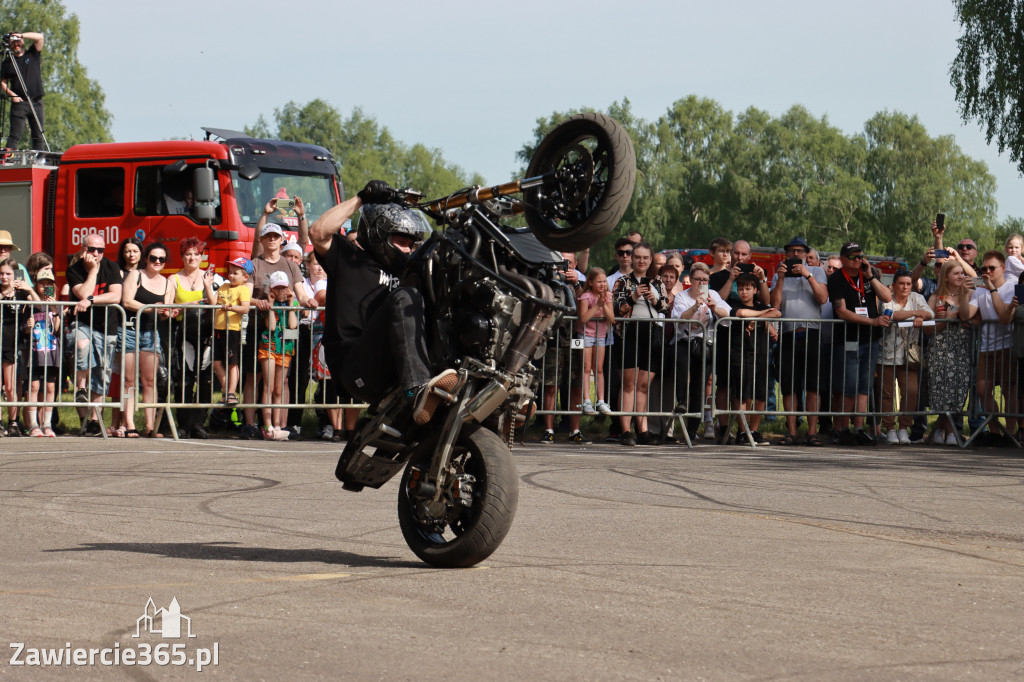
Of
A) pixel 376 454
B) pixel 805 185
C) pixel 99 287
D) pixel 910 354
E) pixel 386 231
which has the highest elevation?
pixel 805 185

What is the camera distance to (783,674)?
408 centimetres

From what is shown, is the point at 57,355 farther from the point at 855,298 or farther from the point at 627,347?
the point at 855,298

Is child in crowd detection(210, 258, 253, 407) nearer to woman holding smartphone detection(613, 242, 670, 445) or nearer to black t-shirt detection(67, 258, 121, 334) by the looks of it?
black t-shirt detection(67, 258, 121, 334)

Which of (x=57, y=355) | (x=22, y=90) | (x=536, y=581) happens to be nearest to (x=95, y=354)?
(x=57, y=355)

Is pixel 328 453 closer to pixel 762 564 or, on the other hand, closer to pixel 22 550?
pixel 22 550

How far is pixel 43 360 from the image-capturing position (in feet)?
42.0

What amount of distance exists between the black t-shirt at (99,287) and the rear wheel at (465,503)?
25.2 feet

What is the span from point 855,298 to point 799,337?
2.37ft

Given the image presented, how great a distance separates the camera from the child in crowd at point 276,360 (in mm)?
13039

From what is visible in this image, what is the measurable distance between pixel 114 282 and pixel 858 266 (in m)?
7.68

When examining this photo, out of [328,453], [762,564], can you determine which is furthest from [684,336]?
[762,564]

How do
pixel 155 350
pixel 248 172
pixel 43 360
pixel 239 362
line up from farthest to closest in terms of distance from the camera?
pixel 248 172 → pixel 239 362 → pixel 155 350 → pixel 43 360

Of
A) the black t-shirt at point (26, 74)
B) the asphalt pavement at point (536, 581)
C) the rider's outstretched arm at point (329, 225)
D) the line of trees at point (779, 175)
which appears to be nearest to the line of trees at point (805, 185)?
the line of trees at point (779, 175)

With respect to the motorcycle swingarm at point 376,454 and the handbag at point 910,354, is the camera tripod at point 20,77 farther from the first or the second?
the motorcycle swingarm at point 376,454
